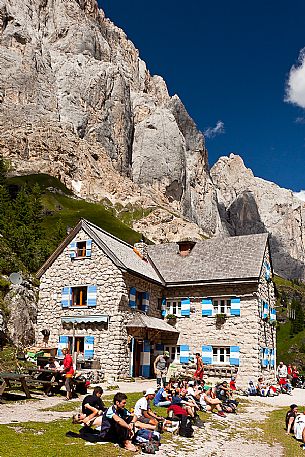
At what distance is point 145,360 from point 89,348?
3.91 m

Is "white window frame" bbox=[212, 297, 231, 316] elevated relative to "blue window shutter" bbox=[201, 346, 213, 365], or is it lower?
elevated

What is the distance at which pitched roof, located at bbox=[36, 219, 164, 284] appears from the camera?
28375mm

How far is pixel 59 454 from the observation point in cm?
973

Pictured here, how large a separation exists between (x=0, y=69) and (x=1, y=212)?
103 m

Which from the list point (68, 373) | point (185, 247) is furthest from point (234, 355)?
point (68, 373)

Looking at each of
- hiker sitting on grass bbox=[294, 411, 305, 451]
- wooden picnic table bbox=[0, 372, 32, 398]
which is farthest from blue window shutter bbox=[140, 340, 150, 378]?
hiker sitting on grass bbox=[294, 411, 305, 451]

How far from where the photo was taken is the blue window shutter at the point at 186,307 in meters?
32.0

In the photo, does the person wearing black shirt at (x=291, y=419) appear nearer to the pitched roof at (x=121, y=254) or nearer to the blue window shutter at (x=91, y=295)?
the pitched roof at (x=121, y=254)

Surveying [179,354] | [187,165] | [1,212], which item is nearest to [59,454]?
[179,354]

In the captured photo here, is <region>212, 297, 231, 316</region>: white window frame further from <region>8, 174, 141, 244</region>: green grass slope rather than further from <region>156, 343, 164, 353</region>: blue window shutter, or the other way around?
<region>8, 174, 141, 244</region>: green grass slope

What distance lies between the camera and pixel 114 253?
1126 inches

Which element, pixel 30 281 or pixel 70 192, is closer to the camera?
pixel 30 281

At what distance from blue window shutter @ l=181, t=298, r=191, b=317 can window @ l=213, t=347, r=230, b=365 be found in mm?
2924

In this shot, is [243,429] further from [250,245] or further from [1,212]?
[1,212]
